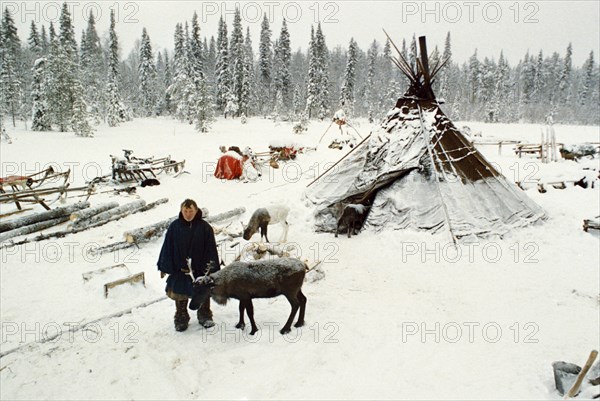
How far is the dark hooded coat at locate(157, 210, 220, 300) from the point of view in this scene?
472cm

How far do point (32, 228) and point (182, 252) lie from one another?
286 inches

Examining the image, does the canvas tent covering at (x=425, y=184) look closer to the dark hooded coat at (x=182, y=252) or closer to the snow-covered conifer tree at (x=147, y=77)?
the dark hooded coat at (x=182, y=252)

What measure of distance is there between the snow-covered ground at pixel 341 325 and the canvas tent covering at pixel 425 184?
1.75 ft

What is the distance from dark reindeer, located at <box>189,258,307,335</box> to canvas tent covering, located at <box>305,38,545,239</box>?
4729 mm

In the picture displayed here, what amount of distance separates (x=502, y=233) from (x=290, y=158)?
13266 millimetres

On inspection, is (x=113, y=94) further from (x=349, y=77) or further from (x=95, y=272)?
(x=95, y=272)

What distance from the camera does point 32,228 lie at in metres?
9.30

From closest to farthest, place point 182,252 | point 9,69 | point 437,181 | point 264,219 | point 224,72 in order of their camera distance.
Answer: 1. point 182,252
2. point 264,219
3. point 437,181
4. point 9,69
5. point 224,72

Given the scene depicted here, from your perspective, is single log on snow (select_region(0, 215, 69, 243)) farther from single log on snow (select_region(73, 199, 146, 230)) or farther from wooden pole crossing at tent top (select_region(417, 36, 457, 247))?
wooden pole crossing at tent top (select_region(417, 36, 457, 247))

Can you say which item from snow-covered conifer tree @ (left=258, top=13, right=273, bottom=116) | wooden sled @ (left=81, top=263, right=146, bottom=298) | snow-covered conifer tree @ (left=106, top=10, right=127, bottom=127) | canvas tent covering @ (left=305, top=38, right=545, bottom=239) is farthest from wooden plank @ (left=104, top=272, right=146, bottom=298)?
snow-covered conifer tree @ (left=258, top=13, right=273, bottom=116)

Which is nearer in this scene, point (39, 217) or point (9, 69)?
point (39, 217)

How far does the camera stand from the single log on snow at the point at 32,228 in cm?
873

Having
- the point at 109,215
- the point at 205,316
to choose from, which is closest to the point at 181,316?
the point at 205,316

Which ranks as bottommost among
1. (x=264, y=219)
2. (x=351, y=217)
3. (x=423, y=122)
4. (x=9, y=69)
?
(x=351, y=217)
